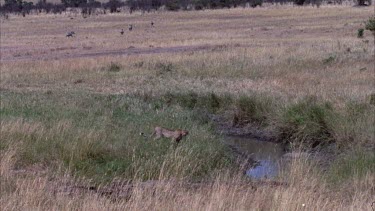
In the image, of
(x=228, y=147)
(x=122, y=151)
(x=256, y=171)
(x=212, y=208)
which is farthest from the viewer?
(x=228, y=147)

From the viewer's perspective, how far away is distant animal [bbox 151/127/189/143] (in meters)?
13.1

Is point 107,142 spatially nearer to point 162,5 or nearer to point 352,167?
point 352,167

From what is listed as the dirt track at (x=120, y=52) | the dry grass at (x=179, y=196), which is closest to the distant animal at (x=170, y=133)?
the dry grass at (x=179, y=196)

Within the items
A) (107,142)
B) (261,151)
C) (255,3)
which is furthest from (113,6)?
(107,142)

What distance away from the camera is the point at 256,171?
1292 cm

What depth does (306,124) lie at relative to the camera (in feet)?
51.3

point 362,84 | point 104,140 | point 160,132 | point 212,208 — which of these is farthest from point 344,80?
point 212,208

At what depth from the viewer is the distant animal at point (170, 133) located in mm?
13116

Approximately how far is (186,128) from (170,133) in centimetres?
138

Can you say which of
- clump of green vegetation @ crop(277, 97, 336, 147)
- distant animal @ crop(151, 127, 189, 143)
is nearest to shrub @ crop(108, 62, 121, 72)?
clump of green vegetation @ crop(277, 97, 336, 147)

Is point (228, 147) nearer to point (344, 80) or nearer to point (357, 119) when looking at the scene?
point (357, 119)

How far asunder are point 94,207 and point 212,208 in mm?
1168

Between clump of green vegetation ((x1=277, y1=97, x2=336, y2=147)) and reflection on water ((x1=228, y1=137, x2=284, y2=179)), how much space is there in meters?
0.43

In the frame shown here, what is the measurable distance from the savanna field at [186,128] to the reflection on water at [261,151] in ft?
1.11
